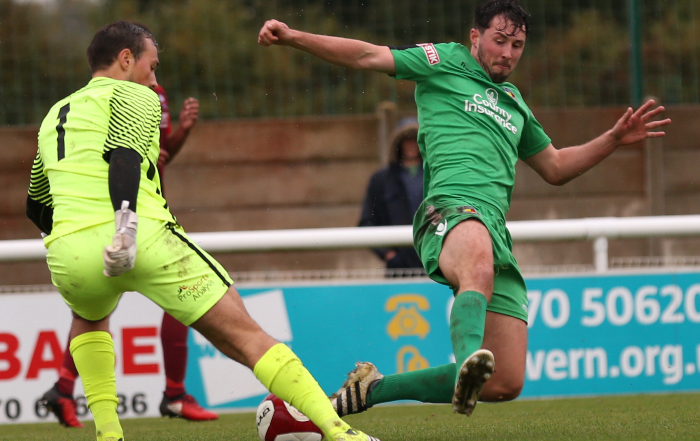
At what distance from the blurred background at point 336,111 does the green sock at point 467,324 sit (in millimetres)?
4619

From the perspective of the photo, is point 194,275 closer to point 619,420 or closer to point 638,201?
point 619,420

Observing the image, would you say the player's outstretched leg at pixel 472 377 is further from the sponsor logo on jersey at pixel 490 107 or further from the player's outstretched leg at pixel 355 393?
the sponsor logo on jersey at pixel 490 107

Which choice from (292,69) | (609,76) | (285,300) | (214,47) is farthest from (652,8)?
(285,300)

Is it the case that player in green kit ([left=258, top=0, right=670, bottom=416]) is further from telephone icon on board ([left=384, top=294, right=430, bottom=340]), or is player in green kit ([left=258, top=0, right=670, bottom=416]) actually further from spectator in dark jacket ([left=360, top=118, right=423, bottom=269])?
spectator in dark jacket ([left=360, top=118, right=423, bottom=269])

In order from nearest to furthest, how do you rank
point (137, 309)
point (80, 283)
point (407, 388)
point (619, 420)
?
point (80, 283) → point (407, 388) → point (619, 420) → point (137, 309)

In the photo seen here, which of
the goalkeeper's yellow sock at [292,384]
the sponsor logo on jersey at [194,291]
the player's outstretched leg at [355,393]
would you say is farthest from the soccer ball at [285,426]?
the sponsor logo on jersey at [194,291]

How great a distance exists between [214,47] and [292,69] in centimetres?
79

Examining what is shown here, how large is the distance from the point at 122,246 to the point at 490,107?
1.80 metres

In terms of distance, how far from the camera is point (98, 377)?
12.6 ft

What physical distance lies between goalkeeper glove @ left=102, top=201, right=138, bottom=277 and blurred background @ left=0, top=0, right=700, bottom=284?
194 inches

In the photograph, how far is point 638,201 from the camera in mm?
8477

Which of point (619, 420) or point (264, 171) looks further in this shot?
point (264, 171)

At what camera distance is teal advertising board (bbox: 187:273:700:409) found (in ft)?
19.5

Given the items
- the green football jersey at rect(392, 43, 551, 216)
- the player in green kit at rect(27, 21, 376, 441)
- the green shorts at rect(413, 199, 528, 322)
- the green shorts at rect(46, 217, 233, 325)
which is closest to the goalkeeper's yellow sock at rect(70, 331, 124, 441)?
the player in green kit at rect(27, 21, 376, 441)
